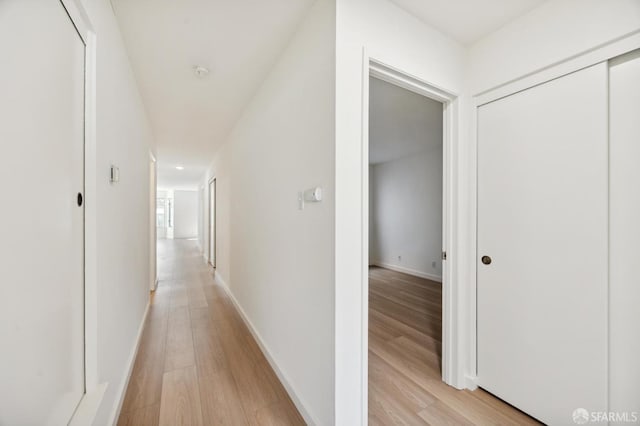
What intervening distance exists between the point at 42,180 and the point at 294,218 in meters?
1.15

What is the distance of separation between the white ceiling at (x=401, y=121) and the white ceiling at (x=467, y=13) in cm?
86

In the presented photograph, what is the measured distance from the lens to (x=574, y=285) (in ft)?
4.39

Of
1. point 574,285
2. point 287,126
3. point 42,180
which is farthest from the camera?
point 287,126

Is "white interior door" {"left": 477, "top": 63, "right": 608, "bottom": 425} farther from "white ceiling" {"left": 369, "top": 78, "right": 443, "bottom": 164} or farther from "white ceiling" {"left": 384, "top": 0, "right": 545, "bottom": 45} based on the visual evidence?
"white ceiling" {"left": 369, "top": 78, "right": 443, "bottom": 164}

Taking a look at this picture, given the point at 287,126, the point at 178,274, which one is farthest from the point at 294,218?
the point at 178,274

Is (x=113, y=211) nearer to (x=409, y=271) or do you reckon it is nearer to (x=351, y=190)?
(x=351, y=190)

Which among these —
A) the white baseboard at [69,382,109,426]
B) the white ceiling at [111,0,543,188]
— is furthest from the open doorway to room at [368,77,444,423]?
the white baseboard at [69,382,109,426]

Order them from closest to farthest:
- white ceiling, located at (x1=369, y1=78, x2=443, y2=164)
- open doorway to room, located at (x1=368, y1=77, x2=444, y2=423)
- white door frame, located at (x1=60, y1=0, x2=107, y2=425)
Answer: white door frame, located at (x1=60, y1=0, x2=107, y2=425) → open doorway to room, located at (x1=368, y1=77, x2=444, y2=423) → white ceiling, located at (x1=369, y1=78, x2=443, y2=164)

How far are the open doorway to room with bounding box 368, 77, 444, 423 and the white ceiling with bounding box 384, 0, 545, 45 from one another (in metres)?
0.70

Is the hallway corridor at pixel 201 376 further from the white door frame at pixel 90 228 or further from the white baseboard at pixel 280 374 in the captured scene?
the white door frame at pixel 90 228

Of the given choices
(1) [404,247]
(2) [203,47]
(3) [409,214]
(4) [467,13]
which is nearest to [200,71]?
(2) [203,47]

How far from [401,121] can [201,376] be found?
3688mm

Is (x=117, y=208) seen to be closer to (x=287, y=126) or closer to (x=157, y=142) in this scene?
(x=287, y=126)

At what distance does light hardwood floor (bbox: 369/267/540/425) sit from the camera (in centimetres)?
150
